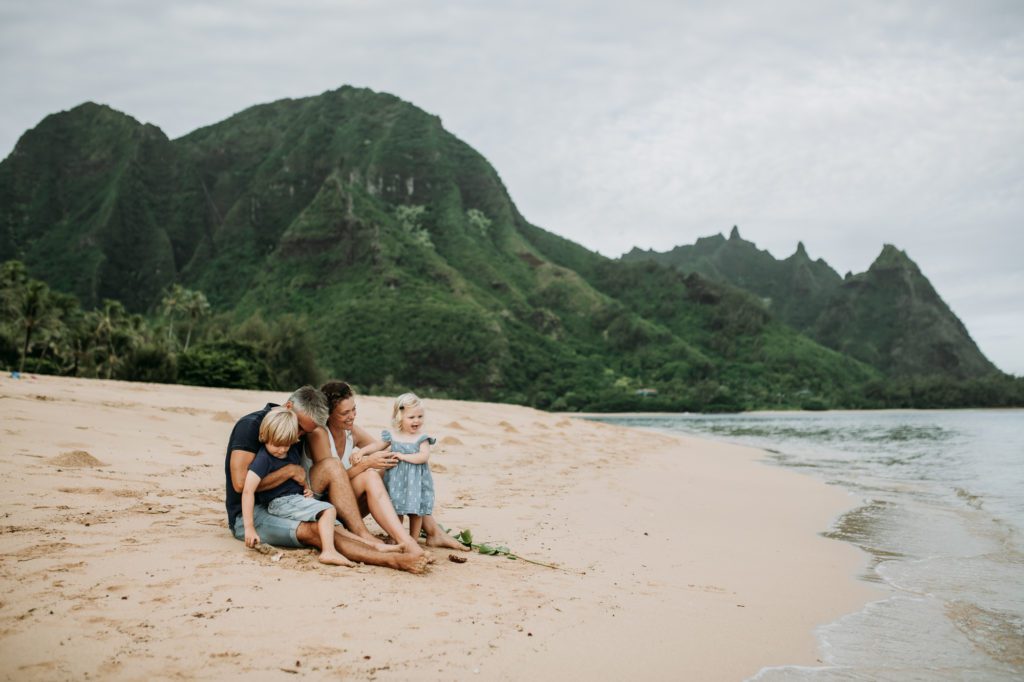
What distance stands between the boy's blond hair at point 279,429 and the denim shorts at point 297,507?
1.48 ft

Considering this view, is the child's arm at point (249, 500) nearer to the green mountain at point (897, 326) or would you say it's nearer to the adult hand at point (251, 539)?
the adult hand at point (251, 539)

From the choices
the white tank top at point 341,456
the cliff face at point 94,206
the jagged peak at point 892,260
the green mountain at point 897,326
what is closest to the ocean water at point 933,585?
the white tank top at point 341,456

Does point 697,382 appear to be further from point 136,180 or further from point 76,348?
point 136,180

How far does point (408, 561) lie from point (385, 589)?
36 cm

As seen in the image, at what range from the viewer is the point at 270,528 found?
4.82 m

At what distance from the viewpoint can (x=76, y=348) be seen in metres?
47.5

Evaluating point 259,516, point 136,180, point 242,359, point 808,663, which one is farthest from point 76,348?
point 136,180

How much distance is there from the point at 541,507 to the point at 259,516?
3.84 meters

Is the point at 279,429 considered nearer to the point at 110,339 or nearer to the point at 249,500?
the point at 249,500

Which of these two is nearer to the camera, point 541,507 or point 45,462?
point 45,462

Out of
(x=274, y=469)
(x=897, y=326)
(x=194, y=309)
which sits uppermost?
(x=897, y=326)

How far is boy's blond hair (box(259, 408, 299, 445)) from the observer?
4.71 metres

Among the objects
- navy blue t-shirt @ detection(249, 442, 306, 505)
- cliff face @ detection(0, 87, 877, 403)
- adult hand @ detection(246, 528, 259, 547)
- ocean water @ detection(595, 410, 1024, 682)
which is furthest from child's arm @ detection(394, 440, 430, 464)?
cliff face @ detection(0, 87, 877, 403)

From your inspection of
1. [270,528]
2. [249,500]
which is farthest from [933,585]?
[249,500]
